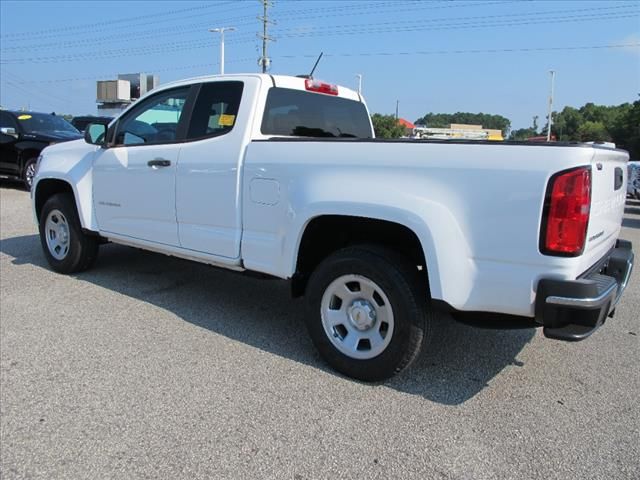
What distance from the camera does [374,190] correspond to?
3193 millimetres

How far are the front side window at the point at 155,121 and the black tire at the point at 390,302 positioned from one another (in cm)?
197

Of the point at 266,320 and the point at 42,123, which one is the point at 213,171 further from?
the point at 42,123

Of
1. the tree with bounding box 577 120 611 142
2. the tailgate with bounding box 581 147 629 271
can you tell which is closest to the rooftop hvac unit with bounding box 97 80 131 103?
the tree with bounding box 577 120 611 142

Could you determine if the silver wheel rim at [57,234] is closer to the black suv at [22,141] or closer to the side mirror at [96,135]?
the side mirror at [96,135]

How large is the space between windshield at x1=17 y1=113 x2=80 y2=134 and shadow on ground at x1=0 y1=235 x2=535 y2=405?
7317mm

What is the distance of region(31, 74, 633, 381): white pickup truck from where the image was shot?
276cm

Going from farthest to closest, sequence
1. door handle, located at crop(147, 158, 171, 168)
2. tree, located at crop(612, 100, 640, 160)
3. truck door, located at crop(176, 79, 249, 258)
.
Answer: tree, located at crop(612, 100, 640, 160) < door handle, located at crop(147, 158, 171, 168) < truck door, located at crop(176, 79, 249, 258)

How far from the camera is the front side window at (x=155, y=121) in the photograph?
468cm

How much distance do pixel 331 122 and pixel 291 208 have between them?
148 centimetres

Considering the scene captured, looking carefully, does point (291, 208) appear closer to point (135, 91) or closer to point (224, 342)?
point (224, 342)

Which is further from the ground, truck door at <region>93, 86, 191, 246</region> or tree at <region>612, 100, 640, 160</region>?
tree at <region>612, 100, 640, 160</region>

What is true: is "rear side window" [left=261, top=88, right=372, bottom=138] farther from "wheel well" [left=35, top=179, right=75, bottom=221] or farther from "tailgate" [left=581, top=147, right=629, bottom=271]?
A: "wheel well" [left=35, top=179, right=75, bottom=221]

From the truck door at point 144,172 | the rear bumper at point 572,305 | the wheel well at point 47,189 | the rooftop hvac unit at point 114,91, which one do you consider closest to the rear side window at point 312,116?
the truck door at point 144,172

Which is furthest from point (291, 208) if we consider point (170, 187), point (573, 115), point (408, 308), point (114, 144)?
point (573, 115)
